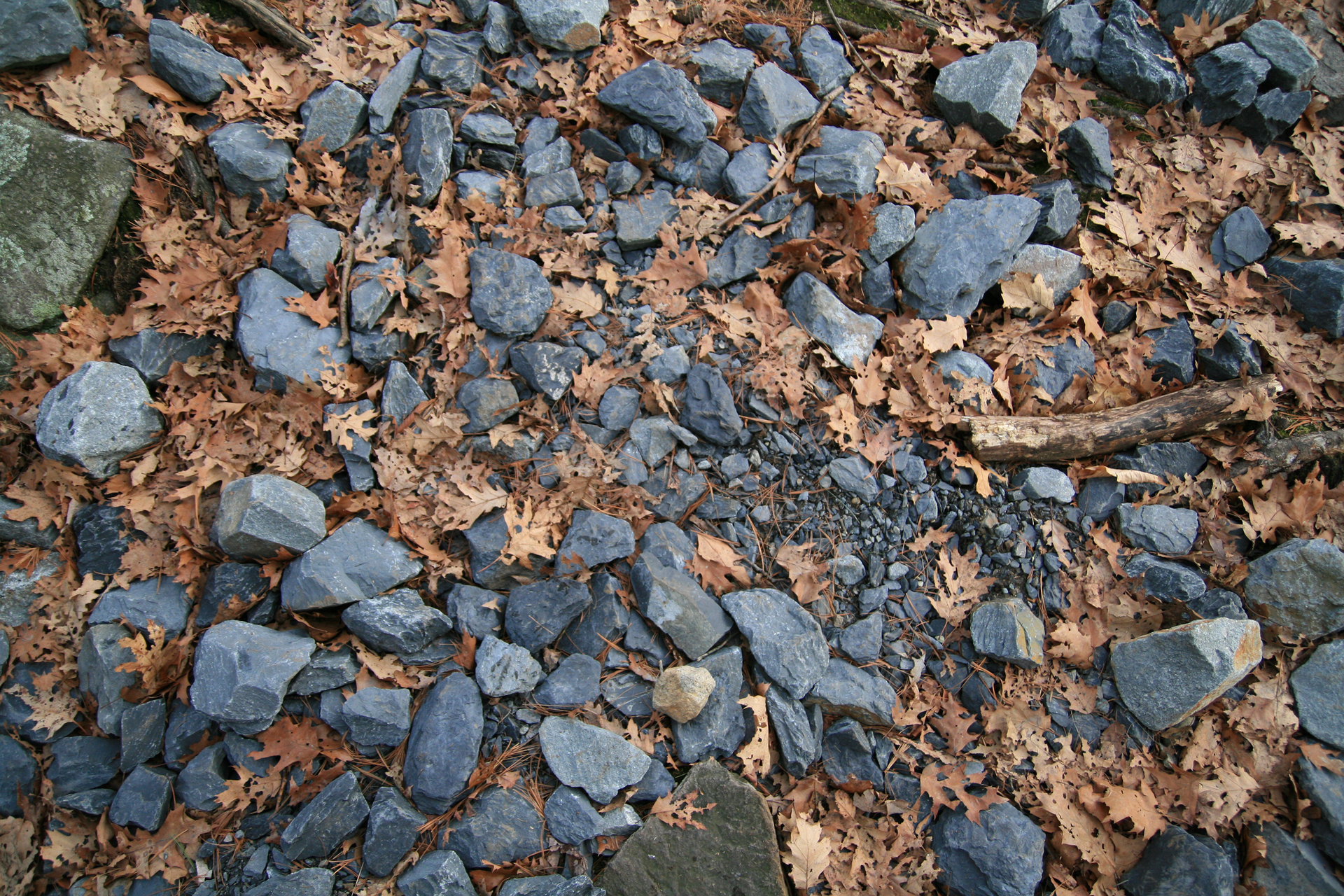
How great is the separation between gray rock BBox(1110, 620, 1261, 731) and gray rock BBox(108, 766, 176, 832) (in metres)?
5.32

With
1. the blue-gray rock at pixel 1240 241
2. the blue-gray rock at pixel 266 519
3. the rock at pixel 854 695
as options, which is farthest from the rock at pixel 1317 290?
the blue-gray rock at pixel 266 519

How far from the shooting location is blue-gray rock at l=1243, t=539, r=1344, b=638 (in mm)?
3963

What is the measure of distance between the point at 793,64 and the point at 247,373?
4.58 meters

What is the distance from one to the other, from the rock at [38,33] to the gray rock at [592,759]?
509 centimetres

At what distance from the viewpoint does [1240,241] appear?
4.96 metres

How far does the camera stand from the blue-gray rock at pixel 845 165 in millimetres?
4602

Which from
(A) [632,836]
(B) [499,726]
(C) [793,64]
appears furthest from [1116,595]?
(C) [793,64]

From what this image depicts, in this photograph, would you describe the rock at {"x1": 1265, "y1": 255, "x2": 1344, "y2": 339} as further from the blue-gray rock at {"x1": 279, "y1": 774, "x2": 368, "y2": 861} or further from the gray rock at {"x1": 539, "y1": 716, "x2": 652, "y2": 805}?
the blue-gray rock at {"x1": 279, "y1": 774, "x2": 368, "y2": 861}

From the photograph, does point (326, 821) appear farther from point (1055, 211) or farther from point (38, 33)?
point (1055, 211)

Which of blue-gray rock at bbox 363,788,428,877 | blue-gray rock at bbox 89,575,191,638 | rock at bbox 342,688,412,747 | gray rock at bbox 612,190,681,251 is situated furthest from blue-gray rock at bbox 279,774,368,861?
gray rock at bbox 612,190,681,251

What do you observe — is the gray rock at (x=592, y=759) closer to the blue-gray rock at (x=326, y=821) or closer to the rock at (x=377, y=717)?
the rock at (x=377, y=717)

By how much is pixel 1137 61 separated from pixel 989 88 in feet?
4.43

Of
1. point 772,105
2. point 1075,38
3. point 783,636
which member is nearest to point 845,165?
point 772,105

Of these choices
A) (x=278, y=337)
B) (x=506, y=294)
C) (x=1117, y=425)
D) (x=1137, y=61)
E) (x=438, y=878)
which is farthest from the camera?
(x=1137, y=61)
